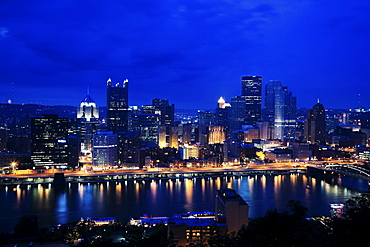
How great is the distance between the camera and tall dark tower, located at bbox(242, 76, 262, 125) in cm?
3769

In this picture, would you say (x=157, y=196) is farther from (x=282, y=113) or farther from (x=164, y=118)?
(x=282, y=113)

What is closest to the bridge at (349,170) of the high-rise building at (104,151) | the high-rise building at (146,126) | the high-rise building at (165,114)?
the high-rise building at (104,151)

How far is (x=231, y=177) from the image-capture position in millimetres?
14633

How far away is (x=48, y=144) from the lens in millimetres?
16094

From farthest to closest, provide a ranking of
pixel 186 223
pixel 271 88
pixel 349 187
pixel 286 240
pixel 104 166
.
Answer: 1. pixel 271 88
2. pixel 104 166
3. pixel 349 187
4. pixel 186 223
5. pixel 286 240

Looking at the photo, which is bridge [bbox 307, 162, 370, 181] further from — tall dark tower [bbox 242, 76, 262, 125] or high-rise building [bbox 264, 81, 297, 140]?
tall dark tower [bbox 242, 76, 262, 125]

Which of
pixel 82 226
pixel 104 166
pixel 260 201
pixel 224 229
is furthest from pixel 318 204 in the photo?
pixel 104 166

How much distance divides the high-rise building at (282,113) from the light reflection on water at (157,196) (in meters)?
18.4

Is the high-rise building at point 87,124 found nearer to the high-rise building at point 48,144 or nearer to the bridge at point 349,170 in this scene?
the high-rise building at point 48,144

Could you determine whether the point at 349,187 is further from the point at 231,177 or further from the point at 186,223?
the point at 186,223

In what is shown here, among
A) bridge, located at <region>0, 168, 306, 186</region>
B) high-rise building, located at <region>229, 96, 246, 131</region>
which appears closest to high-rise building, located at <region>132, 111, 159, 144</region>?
high-rise building, located at <region>229, 96, 246, 131</region>

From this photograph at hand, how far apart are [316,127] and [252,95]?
13.6 m

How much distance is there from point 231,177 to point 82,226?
8.55m

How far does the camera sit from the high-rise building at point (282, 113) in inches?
1294
